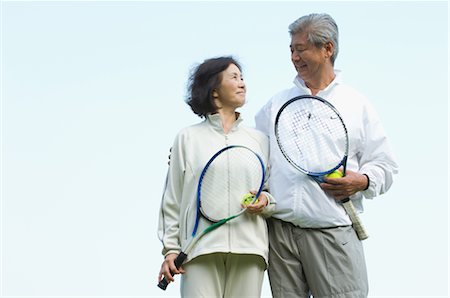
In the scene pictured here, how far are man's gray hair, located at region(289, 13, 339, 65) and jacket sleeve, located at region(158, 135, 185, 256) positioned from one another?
3.74 feet

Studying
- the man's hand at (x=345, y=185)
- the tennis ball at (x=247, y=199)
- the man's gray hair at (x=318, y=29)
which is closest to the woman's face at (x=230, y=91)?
the man's gray hair at (x=318, y=29)

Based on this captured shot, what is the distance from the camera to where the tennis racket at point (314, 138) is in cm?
491

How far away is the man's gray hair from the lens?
5219mm

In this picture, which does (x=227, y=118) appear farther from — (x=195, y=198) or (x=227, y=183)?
(x=195, y=198)

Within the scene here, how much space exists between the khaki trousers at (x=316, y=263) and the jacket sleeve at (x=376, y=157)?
0.37 m

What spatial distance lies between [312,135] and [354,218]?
0.60 meters

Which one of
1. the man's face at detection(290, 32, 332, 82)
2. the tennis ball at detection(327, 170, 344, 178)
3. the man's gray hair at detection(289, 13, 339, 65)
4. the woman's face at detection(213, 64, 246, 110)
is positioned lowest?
the tennis ball at detection(327, 170, 344, 178)

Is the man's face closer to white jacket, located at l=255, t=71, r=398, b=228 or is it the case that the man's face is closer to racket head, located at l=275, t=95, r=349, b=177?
white jacket, located at l=255, t=71, r=398, b=228

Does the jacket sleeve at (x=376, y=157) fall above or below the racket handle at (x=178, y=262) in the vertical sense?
above

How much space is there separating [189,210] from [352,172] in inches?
41.9

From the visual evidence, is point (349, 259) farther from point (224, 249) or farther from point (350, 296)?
point (224, 249)

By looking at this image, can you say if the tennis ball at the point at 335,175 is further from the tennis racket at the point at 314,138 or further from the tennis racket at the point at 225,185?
the tennis racket at the point at 225,185

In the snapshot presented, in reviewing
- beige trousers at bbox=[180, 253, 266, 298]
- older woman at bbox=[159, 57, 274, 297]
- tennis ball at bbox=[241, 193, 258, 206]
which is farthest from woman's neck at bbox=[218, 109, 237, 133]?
beige trousers at bbox=[180, 253, 266, 298]

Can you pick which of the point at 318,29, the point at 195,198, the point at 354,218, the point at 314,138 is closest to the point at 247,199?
the point at 195,198
